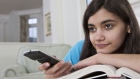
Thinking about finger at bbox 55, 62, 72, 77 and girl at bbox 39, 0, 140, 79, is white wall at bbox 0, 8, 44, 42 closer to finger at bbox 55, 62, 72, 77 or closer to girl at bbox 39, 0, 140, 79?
girl at bbox 39, 0, 140, 79

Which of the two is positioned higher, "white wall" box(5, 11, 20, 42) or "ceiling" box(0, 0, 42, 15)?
"ceiling" box(0, 0, 42, 15)

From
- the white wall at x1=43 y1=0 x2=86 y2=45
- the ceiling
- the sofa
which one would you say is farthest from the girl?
the ceiling

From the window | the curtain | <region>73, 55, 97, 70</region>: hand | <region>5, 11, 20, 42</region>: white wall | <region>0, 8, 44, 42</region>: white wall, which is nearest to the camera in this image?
<region>73, 55, 97, 70</region>: hand

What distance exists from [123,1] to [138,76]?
38cm

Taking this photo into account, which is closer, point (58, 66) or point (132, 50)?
point (58, 66)

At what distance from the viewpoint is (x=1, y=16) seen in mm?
7016

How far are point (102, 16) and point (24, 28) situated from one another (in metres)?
6.48

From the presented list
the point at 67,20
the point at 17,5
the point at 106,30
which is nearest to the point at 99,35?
the point at 106,30

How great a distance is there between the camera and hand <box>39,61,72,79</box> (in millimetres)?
614

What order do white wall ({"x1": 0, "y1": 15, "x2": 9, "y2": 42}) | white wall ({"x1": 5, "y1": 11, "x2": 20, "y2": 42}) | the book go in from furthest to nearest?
white wall ({"x1": 0, "y1": 15, "x2": 9, "y2": 42}), white wall ({"x1": 5, "y1": 11, "x2": 20, "y2": 42}), the book

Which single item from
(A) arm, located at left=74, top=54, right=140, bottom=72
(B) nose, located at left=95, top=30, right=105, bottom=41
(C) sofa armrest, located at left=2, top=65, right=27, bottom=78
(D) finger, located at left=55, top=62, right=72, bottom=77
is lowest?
(C) sofa armrest, located at left=2, top=65, right=27, bottom=78

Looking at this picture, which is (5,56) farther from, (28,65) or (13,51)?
(28,65)

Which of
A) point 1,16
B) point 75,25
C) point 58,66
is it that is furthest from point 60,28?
point 1,16

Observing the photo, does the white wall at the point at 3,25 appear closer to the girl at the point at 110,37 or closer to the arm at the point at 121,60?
the girl at the point at 110,37
